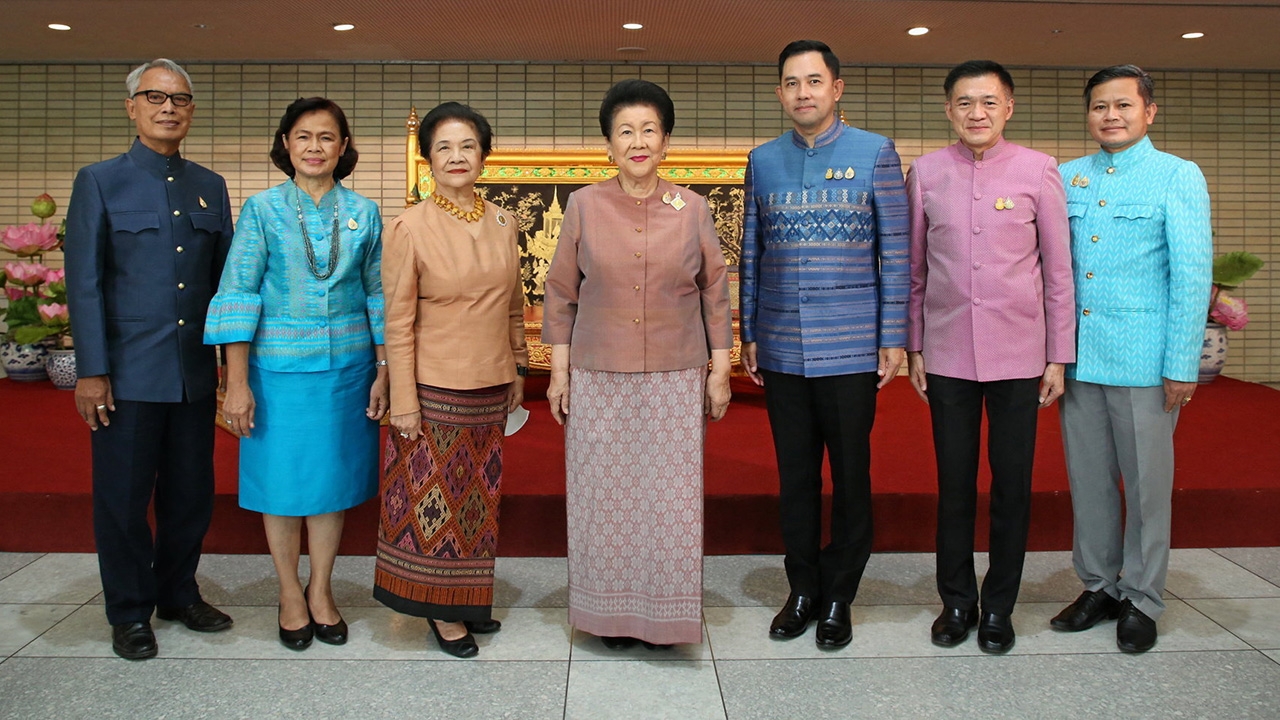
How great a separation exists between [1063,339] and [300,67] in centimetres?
527

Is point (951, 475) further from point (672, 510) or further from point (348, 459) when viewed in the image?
point (348, 459)

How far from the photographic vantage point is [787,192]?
278 cm

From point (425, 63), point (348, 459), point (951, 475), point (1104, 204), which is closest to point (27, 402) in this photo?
point (425, 63)

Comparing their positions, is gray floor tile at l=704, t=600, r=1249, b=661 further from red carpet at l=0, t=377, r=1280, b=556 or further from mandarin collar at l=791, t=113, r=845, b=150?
mandarin collar at l=791, t=113, r=845, b=150

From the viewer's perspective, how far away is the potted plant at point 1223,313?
6.26m

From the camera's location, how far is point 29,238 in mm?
6191

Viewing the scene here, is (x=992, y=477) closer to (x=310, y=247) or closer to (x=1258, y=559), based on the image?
(x=1258, y=559)

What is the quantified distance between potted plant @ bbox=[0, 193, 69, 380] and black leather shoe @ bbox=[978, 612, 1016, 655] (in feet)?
18.1

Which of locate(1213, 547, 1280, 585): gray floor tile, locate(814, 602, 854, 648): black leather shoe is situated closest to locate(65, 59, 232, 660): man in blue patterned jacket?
locate(814, 602, 854, 648): black leather shoe

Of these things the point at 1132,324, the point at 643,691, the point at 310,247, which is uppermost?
the point at 310,247

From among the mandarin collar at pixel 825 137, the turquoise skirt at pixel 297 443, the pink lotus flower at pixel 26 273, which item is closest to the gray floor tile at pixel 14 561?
the turquoise skirt at pixel 297 443

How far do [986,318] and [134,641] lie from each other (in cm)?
238

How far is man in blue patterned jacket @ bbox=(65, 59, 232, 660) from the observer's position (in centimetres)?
274

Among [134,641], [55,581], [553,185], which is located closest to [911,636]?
[134,641]
